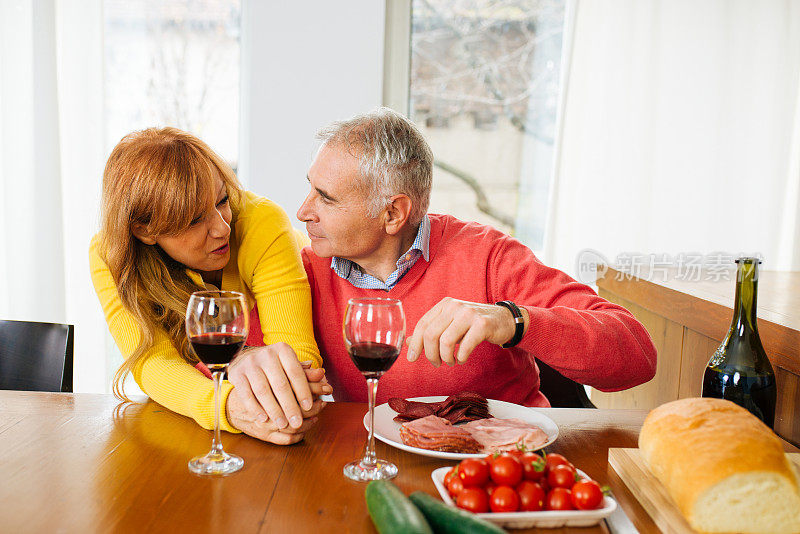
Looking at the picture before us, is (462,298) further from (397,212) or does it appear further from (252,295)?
(252,295)

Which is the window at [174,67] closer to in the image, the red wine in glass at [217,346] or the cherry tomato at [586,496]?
the red wine in glass at [217,346]

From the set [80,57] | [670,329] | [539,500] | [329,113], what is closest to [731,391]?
[539,500]

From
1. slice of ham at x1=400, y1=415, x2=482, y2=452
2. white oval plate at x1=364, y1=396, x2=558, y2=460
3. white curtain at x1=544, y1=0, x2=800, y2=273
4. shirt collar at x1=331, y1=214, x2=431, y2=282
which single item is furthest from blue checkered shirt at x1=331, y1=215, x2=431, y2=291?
white curtain at x1=544, y1=0, x2=800, y2=273

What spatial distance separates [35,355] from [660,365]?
1903 millimetres

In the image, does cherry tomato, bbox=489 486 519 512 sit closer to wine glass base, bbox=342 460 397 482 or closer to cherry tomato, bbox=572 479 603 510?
cherry tomato, bbox=572 479 603 510

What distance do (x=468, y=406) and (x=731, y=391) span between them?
487 millimetres

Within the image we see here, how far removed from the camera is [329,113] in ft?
11.4

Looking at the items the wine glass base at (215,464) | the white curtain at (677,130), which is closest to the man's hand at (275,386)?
the wine glass base at (215,464)

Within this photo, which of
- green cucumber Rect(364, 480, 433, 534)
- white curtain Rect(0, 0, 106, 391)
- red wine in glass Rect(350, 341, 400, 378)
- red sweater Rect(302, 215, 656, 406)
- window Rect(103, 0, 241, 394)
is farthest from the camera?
window Rect(103, 0, 241, 394)

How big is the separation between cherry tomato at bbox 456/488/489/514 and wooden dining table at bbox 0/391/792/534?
7 centimetres

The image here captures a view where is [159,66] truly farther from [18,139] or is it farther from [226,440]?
[226,440]

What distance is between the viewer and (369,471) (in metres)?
1.09

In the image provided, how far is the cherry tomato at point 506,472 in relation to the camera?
0.94 m

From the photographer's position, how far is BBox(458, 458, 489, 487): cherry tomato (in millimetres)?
949
